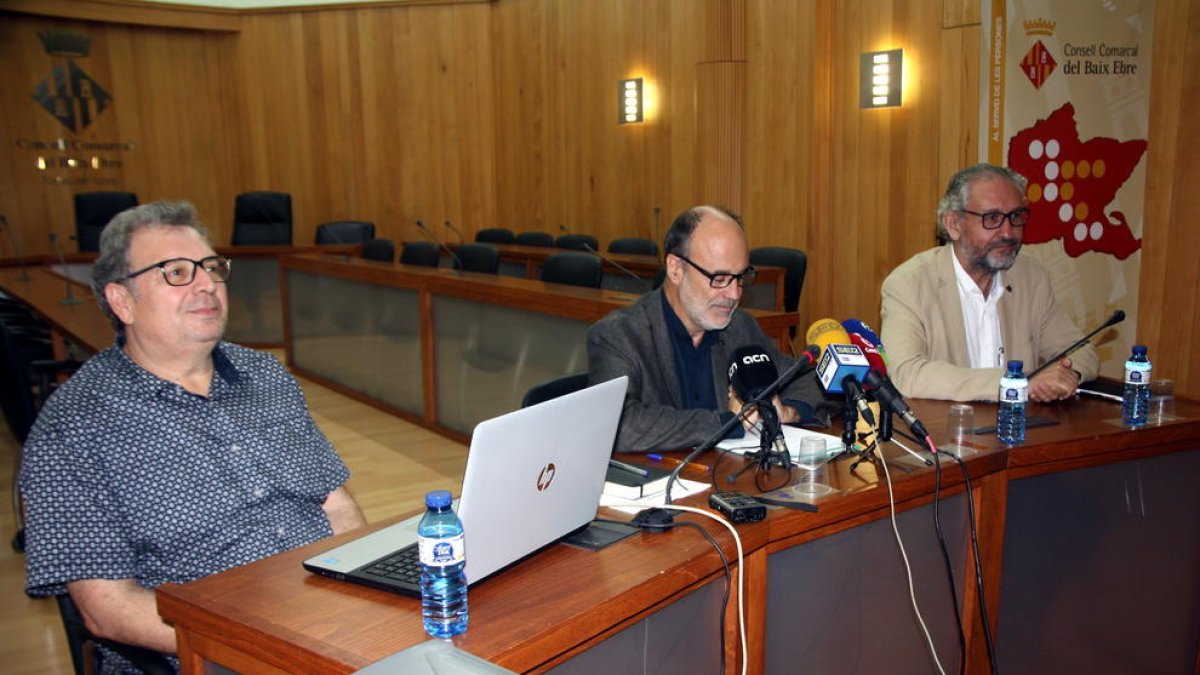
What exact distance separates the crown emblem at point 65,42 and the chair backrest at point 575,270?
6587 millimetres

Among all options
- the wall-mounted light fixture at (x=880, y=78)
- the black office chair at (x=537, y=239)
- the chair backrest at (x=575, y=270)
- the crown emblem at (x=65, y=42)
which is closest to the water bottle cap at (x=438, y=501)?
the chair backrest at (x=575, y=270)

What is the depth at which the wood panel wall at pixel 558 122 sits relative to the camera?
5.89 metres

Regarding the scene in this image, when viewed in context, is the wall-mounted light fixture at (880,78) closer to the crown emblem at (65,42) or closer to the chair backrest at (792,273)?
the chair backrest at (792,273)

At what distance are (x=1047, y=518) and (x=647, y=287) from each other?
3923mm

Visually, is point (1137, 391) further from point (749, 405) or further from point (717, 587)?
point (717, 587)

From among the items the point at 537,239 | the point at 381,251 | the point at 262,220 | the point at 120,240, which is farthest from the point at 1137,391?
the point at 262,220

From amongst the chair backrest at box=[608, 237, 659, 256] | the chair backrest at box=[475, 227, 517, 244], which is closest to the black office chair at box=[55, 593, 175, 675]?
the chair backrest at box=[608, 237, 659, 256]

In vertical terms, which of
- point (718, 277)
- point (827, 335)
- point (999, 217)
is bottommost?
point (827, 335)

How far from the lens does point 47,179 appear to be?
9.06 metres

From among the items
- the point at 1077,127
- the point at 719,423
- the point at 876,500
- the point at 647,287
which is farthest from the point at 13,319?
the point at 1077,127

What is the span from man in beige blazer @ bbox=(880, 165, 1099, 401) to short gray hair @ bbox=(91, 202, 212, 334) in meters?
1.98

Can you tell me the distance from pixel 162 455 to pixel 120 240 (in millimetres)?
464

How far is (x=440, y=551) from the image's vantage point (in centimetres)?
122

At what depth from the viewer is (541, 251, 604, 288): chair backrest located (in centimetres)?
495
